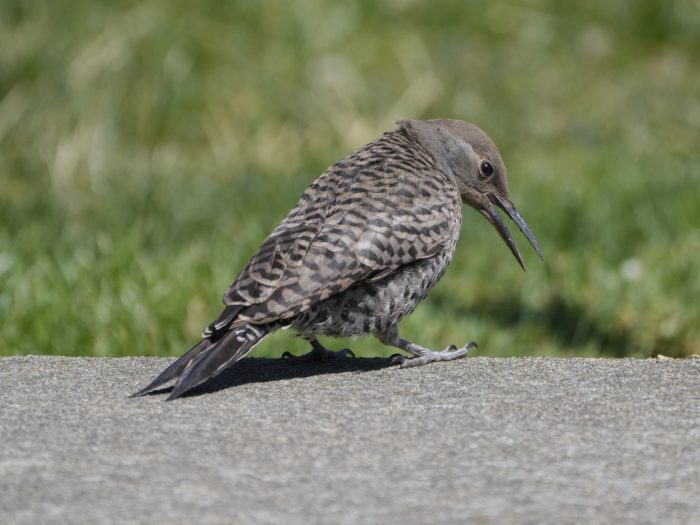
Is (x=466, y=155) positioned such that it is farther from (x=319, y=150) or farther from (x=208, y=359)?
(x=319, y=150)

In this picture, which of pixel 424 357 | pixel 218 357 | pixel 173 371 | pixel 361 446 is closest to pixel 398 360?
pixel 424 357

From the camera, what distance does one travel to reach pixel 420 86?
38.8ft

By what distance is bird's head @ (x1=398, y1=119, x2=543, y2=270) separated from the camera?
5785 millimetres

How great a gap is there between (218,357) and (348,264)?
0.66 meters

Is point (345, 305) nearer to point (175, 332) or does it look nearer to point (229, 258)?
point (175, 332)

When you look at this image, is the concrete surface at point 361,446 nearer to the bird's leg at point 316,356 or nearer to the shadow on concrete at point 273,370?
the shadow on concrete at point 273,370

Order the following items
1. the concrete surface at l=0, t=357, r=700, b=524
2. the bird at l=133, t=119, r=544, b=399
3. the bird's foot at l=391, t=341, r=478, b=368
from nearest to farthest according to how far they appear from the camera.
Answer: the concrete surface at l=0, t=357, r=700, b=524 < the bird at l=133, t=119, r=544, b=399 < the bird's foot at l=391, t=341, r=478, b=368

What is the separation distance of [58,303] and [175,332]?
2.28ft

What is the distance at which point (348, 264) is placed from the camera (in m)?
4.77

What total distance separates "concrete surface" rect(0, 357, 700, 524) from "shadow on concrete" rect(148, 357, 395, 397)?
0.08ft

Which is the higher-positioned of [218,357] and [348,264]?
[348,264]

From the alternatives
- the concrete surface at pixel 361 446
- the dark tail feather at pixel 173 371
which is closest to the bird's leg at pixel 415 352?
the concrete surface at pixel 361 446

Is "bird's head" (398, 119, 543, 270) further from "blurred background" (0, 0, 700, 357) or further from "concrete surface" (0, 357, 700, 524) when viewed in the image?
"blurred background" (0, 0, 700, 357)

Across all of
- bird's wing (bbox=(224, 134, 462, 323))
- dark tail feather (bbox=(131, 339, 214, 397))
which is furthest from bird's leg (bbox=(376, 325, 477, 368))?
dark tail feather (bbox=(131, 339, 214, 397))
